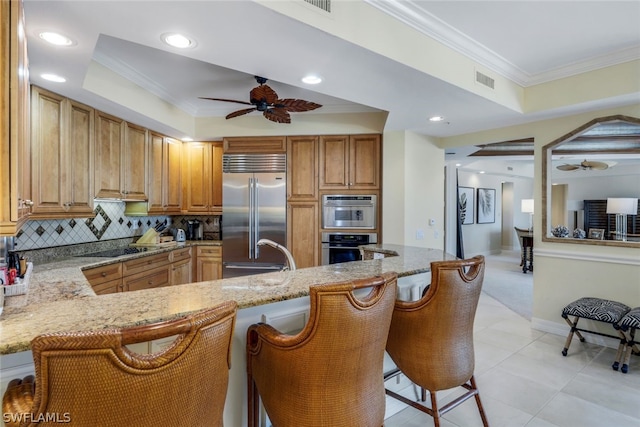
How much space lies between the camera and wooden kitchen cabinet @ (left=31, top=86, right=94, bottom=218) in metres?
2.56

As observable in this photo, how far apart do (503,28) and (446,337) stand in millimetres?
2187

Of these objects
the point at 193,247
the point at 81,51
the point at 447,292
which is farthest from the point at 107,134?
the point at 447,292

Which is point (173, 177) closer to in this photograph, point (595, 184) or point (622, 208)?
point (622, 208)

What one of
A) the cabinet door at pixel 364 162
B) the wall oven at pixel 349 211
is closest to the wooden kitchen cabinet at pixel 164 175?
the wall oven at pixel 349 211

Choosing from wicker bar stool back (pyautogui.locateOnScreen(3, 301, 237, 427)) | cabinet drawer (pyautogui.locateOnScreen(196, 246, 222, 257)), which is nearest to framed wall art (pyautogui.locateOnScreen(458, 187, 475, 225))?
cabinet drawer (pyautogui.locateOnScreen(196, 246, 222, 257))

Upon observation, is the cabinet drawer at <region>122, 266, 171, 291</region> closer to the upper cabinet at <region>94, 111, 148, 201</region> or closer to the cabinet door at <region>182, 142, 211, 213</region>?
the upper cabinet at <region>94, 111, 148, 201</region>

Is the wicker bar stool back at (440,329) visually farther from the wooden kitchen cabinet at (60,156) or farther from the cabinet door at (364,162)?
the wooden kitchen cabinet at (60,156)

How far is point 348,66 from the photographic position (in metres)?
2.24

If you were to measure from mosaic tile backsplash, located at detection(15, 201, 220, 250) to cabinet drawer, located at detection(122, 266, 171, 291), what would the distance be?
2.41 ft

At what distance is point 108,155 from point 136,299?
8.57 feet

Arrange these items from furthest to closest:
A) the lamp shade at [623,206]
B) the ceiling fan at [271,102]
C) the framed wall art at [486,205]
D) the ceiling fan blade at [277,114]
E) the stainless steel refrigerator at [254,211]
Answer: the framed wall art at [486,205], the lamp shade at [623,206], the stainless steel refrigerator at [254,211], the ceiling fan blade at [277,114], the ceiling fan at [271,102]

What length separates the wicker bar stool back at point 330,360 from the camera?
3.75ft

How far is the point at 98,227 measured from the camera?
12.1 feet

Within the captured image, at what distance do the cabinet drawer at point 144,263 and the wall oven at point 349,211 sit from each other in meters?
1.93
